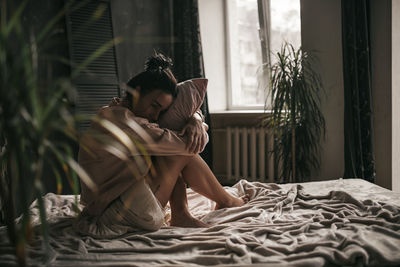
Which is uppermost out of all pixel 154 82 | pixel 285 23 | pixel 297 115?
pixel 285 23

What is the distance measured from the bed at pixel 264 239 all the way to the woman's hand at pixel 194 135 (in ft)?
1.14

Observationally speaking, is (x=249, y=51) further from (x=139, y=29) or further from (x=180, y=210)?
(x=180, y=210)

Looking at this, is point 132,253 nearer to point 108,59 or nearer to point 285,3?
point 108,59

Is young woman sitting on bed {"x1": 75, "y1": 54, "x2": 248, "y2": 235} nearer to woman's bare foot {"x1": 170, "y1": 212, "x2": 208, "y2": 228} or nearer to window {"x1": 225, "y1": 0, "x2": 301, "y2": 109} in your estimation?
woman's bare foot {"x1": 170, "y1": 212, "x2": 208, "y2": 228}

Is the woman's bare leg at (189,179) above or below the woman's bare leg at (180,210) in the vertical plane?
above

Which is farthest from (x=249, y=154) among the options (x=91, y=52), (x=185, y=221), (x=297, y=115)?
(x=185, y=221)

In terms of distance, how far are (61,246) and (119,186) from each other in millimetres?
336

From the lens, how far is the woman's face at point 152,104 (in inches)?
70.5

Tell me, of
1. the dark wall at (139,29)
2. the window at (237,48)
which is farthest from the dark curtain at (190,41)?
the window at (237,48)

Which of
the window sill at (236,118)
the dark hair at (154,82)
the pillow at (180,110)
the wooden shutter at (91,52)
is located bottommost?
the window sill at (236,118)

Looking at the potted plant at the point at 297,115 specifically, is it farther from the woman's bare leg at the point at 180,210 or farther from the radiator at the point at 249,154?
the woman's bare leg at the point at 180,210

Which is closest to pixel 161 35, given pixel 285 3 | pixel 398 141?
pixel 285 3

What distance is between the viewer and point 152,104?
1.81 m

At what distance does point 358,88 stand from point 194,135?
5.98ft
